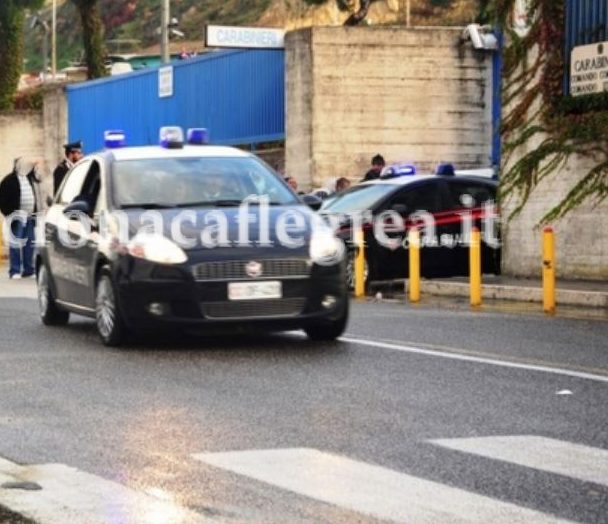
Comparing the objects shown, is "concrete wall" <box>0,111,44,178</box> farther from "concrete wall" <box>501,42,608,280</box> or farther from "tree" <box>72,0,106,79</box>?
"concrete wall" <box>501,42,608,280</box>

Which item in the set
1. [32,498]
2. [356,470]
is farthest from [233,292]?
[32,498]

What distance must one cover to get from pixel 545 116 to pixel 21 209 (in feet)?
28.6

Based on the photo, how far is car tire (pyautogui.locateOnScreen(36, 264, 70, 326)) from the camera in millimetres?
15430

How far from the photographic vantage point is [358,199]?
22500 millimetres

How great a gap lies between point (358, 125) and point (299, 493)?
25.6 m

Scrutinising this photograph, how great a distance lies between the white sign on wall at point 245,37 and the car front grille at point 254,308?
21.1 m

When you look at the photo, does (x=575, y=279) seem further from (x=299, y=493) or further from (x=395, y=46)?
(x=299, y=493)

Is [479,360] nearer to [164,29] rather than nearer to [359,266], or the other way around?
[359,266]

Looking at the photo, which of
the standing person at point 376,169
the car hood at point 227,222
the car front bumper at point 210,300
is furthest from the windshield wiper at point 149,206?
the standing person at point 376,169

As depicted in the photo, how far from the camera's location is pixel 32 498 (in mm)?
6633

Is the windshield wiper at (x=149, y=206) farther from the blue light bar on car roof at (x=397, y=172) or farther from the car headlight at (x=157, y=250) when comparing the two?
the blue light bar on car roof at (x=397, y=172)

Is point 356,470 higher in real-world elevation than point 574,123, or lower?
lower

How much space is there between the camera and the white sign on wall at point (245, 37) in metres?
33.3

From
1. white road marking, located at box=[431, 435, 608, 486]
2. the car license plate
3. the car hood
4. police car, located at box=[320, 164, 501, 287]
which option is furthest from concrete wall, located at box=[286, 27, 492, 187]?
white road marking, located at box=[431, 435, 608, 486]
